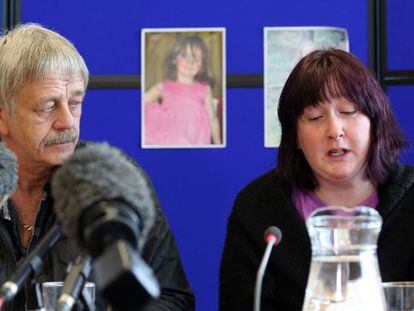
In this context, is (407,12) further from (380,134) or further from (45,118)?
(45,118)

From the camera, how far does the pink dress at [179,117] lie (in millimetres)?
2162

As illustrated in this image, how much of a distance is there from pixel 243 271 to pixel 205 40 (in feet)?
2.35

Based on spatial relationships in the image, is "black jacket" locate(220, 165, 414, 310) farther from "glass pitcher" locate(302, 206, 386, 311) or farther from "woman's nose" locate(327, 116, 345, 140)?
"glass pitcher" locate(302, 206, 386, 311)

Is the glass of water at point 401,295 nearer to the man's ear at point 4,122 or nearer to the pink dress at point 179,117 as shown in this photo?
the man's ear at point 4,122

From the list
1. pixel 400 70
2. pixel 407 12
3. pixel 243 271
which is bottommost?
pixel 243 271

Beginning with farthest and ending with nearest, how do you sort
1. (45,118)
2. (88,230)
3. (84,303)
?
(45,118) → (84,303) → (88,230)

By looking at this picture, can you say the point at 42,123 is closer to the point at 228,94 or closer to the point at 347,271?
the point at 228,94

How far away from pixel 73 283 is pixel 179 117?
1500 millimetres

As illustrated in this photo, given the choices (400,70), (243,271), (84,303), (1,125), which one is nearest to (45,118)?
(1,125)

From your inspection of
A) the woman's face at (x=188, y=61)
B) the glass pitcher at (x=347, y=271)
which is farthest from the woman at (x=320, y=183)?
the glass pitcher at (x=347, y=271)

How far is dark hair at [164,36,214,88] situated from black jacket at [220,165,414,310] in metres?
0.47

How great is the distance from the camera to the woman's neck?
1.76 metres

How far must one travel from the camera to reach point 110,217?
58 cm

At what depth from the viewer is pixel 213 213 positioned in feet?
7.16
